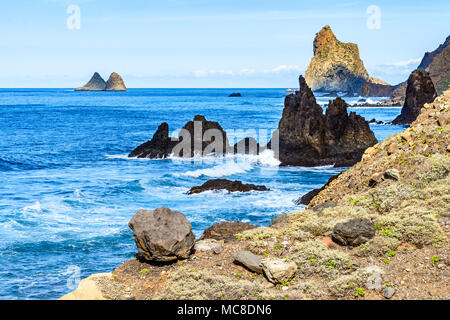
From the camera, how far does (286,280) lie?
1223 centimetres

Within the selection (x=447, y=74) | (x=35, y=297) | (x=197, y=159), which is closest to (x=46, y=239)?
(x=35, y=297)

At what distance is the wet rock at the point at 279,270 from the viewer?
39.9 ft

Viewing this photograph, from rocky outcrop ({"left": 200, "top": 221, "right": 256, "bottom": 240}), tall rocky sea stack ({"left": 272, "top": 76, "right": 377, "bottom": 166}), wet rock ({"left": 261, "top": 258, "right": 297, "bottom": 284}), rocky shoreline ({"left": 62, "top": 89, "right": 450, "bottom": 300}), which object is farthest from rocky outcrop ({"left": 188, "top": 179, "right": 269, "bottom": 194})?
wet rock ({"left": 261, "top": 258, "right": 297, "bottom": 284})

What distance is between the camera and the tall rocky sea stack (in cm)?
4572

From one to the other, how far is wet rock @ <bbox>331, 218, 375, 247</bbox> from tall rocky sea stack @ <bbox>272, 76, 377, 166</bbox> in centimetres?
3086

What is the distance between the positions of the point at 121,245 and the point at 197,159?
29.3 meters

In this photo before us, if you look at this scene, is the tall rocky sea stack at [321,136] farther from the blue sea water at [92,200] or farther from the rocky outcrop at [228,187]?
the rocky outcrop at [228,187]

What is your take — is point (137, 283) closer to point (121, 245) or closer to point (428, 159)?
point (121, 245)

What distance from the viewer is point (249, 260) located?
13.1 meters

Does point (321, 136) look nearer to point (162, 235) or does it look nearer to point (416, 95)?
point (162, 235)

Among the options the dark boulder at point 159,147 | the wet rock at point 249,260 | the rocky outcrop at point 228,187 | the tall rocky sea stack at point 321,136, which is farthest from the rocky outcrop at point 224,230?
the dark boulder at point 159,147

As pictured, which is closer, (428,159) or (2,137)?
(428,159)

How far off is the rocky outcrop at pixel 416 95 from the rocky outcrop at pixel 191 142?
41.2 metres

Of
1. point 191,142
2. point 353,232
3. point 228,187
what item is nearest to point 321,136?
point 191,142
